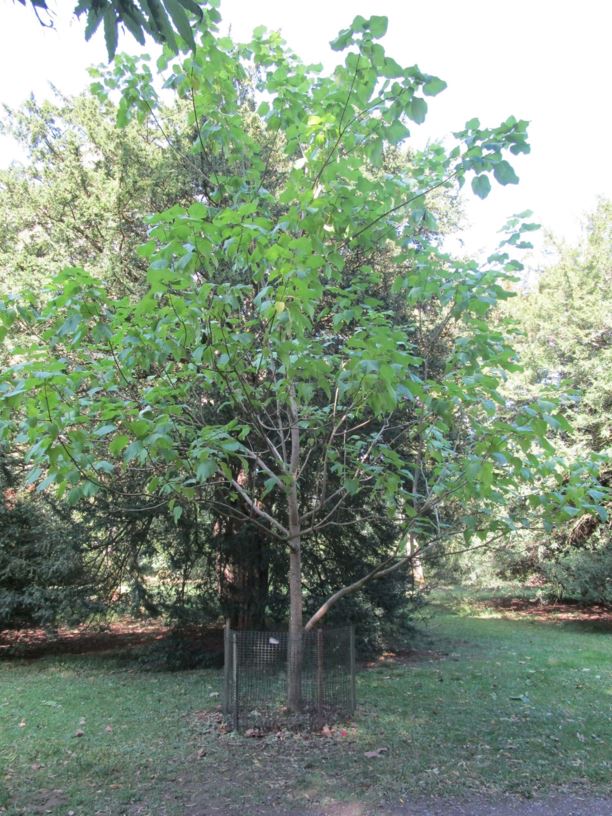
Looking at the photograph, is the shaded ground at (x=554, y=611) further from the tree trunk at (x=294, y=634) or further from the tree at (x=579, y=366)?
the tree trunk at (x=294, y=634)

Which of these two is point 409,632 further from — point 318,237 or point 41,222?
point 41,222

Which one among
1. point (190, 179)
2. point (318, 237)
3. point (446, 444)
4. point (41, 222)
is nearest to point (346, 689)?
point (446, 444)

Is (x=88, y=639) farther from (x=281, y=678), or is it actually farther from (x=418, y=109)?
(x=418, y=109)

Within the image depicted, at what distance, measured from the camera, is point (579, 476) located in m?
4.63

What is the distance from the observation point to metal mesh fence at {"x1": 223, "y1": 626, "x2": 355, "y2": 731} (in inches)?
220

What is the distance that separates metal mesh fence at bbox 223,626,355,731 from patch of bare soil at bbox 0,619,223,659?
373cm

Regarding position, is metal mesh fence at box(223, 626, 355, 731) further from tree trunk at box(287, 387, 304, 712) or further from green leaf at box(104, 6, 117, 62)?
green leaf at box(104, 6, 117, 62)

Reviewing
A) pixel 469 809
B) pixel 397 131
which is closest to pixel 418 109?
pixel 397 131

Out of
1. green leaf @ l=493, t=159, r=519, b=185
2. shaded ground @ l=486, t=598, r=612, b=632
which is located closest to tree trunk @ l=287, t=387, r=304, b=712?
green leaf @ l=493, t=159, r=519, b=185

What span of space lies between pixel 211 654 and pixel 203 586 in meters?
1.07

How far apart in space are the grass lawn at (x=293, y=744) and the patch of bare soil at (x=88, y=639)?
1.06m

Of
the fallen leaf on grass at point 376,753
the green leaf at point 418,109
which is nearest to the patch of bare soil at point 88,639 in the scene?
the fallen leaf on grass at point 376,753

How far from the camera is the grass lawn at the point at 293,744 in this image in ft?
13.5

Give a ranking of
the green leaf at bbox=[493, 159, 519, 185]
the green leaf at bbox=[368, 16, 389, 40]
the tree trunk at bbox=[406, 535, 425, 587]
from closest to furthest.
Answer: the green leaf at bbox=[368, 16, 389, 40], the green leaf at bbox=[493, 159, 519, 185], the tree trunk at bbox=[406, 535, 425, 587]
